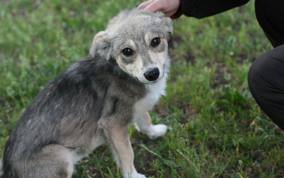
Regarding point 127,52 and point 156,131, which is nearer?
point 127,52

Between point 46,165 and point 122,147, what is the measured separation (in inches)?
24.1

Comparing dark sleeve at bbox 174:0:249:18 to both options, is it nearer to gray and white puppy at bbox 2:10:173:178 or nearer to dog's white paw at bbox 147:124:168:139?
gray and white puppy at bbox 2:10:173:178

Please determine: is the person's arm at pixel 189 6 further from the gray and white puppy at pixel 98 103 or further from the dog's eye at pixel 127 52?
the dog's eye at pixel 127 52

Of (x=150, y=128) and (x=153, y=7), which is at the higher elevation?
(x=153, y=7)

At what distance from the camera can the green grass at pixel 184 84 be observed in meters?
4.15

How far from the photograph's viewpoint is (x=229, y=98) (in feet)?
15.5

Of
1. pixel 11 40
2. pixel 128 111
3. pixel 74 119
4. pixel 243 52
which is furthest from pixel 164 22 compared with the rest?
pixel 11 40

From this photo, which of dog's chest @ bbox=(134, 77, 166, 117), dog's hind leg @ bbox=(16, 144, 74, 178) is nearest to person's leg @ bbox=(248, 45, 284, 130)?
dog's chest @ bbox=(134, 77, 166, 117)

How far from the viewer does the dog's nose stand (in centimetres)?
359

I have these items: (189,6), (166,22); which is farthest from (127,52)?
(189,6)

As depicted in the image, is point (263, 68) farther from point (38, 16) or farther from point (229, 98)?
point (38, 16)

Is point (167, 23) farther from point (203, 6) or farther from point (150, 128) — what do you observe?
point (150, 128)

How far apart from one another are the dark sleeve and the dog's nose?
769 millimetres

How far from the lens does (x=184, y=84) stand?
5035 millimetres
